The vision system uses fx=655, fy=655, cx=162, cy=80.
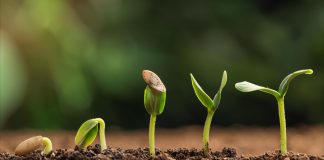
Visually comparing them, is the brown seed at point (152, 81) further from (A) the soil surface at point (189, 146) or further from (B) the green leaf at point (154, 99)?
(A) the soil surface at point (189, 146)

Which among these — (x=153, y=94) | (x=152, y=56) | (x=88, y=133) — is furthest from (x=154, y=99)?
(x=152, y=56)

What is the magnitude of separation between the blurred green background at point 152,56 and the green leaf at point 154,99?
9.68 ft

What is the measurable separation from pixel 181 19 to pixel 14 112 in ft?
4.42

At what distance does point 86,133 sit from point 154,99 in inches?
5.1

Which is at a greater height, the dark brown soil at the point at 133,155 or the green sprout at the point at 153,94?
the green sprout at the point at 153,94

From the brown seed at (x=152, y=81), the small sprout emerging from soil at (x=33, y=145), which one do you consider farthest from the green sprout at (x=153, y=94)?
the small sprout emerging from soil at (x=33, y=145)

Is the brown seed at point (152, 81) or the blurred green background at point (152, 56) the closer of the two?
the brown seed at point (152, 81)

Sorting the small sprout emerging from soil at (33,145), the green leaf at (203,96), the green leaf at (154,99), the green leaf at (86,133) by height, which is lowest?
the small sprout emerging from soil at (33,145)

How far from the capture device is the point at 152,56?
15.0 ft

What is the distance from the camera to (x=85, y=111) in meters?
4.44

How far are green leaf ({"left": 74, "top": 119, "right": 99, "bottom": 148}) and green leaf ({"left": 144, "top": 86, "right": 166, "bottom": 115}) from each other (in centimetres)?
9

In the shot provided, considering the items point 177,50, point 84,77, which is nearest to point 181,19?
point 177,50

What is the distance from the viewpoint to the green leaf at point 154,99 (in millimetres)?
1093

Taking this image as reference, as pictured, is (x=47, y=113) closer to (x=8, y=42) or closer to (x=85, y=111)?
(x=85, y=111)
